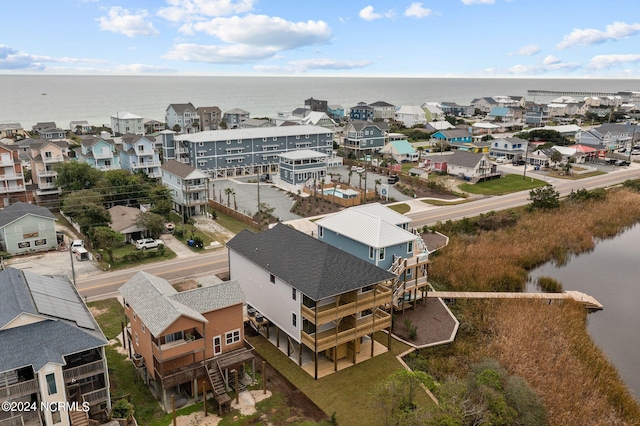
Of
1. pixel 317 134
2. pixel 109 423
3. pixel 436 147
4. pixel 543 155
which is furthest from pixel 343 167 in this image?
pixel 109 423

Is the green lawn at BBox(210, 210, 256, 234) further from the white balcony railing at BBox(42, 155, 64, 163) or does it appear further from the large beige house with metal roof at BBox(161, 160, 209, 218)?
the white balcony railing at BBox(42, 155, 64, 163)

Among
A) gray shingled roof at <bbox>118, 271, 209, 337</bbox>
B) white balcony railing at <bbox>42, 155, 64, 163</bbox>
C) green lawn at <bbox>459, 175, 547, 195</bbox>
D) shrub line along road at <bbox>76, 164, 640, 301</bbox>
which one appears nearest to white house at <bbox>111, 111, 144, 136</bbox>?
white balcony railing at <bbox>42, 155, 64, 163</bbox>

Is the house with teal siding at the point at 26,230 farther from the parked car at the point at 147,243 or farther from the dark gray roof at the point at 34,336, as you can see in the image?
the dark gray roof at the point at 34,336

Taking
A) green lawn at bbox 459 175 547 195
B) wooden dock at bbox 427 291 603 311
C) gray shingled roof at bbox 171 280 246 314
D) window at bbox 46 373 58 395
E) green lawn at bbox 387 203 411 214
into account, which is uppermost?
gray shingled roof at bbox 171 280 246 314

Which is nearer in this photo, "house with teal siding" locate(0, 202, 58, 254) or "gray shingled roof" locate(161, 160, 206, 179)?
"house with teal siding" locate(0, 202, 58, 254)

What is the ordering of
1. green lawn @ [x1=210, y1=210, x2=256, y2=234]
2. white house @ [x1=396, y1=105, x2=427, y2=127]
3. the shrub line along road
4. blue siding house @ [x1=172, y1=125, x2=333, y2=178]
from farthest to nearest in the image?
white house @ [x1=396, y1=105, x2=427, y2=127], blue siding house @ [x1=172, y1=125, x2=333, y2=178], green lawn @ [x1=210, y1=210, x2=256, y2=234], the shrub line along road

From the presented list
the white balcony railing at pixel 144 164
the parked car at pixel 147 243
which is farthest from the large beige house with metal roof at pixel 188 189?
the white balcony railing at pixel 144 164

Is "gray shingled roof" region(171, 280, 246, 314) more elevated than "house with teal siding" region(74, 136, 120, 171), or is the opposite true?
"house with teal siding" region(74, 136, 120, 171)
